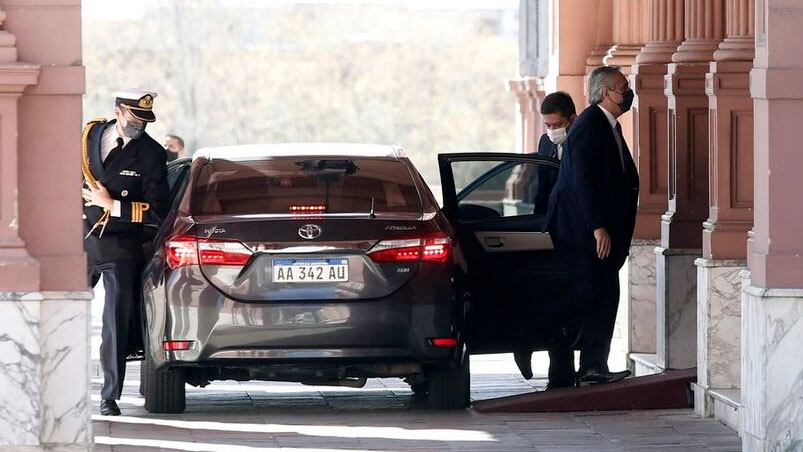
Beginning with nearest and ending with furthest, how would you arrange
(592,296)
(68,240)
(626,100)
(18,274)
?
(18,274)
(68,240)
(592,296)
(626,100)

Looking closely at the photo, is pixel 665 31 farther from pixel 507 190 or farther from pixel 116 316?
pixel 507 190

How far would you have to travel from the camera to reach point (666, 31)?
1365cm

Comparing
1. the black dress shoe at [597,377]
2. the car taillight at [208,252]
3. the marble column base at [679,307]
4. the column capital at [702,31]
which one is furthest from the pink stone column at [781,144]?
the column capital at [702,31]

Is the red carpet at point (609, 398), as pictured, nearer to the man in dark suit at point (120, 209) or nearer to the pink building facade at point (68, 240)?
the pink building facade at point (68, 240)

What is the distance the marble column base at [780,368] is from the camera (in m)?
9.26

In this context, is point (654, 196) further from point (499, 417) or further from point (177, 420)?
point (177, 420)

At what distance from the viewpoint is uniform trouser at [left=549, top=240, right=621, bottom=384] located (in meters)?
11.6

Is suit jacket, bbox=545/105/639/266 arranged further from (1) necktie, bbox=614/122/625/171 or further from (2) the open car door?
(2) the open car door

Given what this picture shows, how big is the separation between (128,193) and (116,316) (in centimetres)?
66

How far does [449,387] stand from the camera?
1130 cm

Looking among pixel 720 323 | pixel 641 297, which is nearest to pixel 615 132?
pixel 720 323

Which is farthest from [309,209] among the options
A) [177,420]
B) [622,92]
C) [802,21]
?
[802,21]

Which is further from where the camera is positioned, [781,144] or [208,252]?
[208,252]

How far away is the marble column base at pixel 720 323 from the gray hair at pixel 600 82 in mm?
1191
